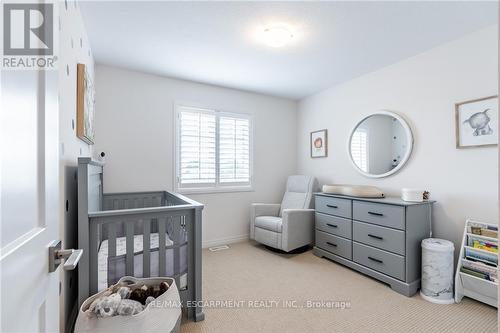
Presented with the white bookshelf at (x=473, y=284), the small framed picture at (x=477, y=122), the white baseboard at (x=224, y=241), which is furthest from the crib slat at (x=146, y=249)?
the small framed picture at (x=477, y=122)

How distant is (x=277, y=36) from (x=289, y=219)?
2.11 meters

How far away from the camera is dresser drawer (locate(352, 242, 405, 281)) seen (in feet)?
7.60

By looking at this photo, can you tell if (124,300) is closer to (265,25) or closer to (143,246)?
(143,246)

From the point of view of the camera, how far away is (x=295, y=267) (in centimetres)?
287

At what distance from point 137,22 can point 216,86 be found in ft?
5.45

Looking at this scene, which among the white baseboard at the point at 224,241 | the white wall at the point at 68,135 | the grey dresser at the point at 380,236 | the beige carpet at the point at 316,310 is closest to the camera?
the white wall at the point at 68,135

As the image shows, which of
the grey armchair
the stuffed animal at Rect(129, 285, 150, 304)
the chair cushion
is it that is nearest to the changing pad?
the grey armchair

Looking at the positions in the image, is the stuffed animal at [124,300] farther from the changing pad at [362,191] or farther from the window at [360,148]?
the window at [360,148]

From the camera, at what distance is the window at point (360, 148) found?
128 inches

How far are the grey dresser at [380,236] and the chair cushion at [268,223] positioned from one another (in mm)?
622

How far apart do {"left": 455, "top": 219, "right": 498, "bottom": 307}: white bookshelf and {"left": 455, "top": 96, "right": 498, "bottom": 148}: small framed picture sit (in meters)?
0.73

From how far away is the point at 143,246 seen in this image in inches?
68.5

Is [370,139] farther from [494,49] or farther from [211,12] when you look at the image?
[211,12]

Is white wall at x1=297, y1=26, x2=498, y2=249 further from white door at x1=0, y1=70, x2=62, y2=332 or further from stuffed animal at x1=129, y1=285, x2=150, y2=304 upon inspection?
white door at x1=0, y1=70, x2=62, y2=332
